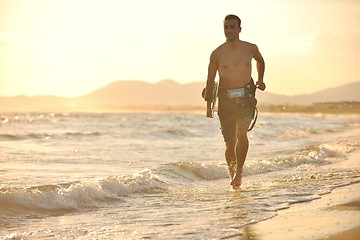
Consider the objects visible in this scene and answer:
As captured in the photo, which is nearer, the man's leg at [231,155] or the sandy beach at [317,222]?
the sandy beach at [317,222]

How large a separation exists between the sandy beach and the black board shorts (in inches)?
72.8

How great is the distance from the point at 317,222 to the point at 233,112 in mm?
3197

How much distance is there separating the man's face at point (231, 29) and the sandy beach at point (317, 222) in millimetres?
2424

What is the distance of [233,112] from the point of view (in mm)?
7805

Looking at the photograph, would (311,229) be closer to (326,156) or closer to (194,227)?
(194,227)

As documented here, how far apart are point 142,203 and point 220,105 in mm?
1826

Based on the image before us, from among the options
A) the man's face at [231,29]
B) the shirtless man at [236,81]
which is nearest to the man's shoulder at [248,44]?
the shirtless man at [236,81]

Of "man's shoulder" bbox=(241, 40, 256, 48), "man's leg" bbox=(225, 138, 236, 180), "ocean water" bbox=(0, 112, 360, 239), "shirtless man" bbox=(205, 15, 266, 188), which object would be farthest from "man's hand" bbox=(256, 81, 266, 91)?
"ocean water" bbox=(0, 112, 360, 239)

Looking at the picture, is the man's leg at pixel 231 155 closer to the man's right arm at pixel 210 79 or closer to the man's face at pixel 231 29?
the man's right arm at pixel 210 79

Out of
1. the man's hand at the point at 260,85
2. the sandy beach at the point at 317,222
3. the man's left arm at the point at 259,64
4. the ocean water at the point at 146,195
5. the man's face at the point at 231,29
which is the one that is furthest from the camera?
the man's left arm at the point at 259,64

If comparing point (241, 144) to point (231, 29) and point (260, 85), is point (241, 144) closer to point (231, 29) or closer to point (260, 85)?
point (260, 85)

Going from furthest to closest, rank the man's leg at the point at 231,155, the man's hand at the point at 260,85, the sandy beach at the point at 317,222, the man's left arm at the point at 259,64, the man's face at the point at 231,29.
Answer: the man's leg at the point at 231,155 < the man's left arm at the point at 259,64 < the man's hand at the point at 260,85 < the man's face at the point at 231,29 < the sandy beach at the point at 317,222

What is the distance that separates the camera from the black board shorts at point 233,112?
7.74m

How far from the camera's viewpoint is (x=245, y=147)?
7777 mm
